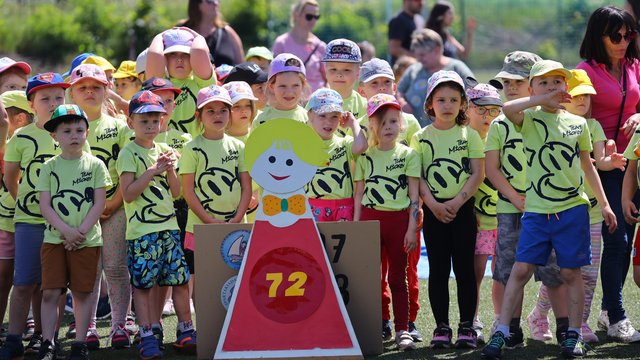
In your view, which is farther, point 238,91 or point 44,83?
point 238,91

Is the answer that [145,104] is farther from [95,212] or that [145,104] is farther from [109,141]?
[95,212]

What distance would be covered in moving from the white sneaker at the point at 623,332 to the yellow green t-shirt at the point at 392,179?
61.7 inches

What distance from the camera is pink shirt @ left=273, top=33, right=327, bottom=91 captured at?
10969 millimetres

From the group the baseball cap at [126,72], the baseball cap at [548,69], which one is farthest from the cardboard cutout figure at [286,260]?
the baseball cap at [126,72]

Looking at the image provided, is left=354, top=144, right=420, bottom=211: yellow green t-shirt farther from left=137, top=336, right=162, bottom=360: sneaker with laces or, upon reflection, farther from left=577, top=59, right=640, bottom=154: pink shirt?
left=137, top=336, right=162, bottom=360: sneaker with laces

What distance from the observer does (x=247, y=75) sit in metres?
8.66

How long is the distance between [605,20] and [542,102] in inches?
49.1

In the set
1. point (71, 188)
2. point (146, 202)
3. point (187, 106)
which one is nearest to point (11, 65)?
point (187, 106)

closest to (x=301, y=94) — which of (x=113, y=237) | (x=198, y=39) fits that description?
(x=198, y=39)

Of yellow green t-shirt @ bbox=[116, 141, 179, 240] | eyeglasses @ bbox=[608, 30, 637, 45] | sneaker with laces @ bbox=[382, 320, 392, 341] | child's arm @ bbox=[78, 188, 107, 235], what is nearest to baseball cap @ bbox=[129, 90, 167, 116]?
yellow green t-shirt @ bbox=[116, 141, 179, 240]

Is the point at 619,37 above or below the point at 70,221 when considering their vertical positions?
above

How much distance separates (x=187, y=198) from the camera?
7270 mm

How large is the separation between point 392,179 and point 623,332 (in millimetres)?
1771

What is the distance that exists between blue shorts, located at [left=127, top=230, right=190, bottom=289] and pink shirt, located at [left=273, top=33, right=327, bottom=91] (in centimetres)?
414
